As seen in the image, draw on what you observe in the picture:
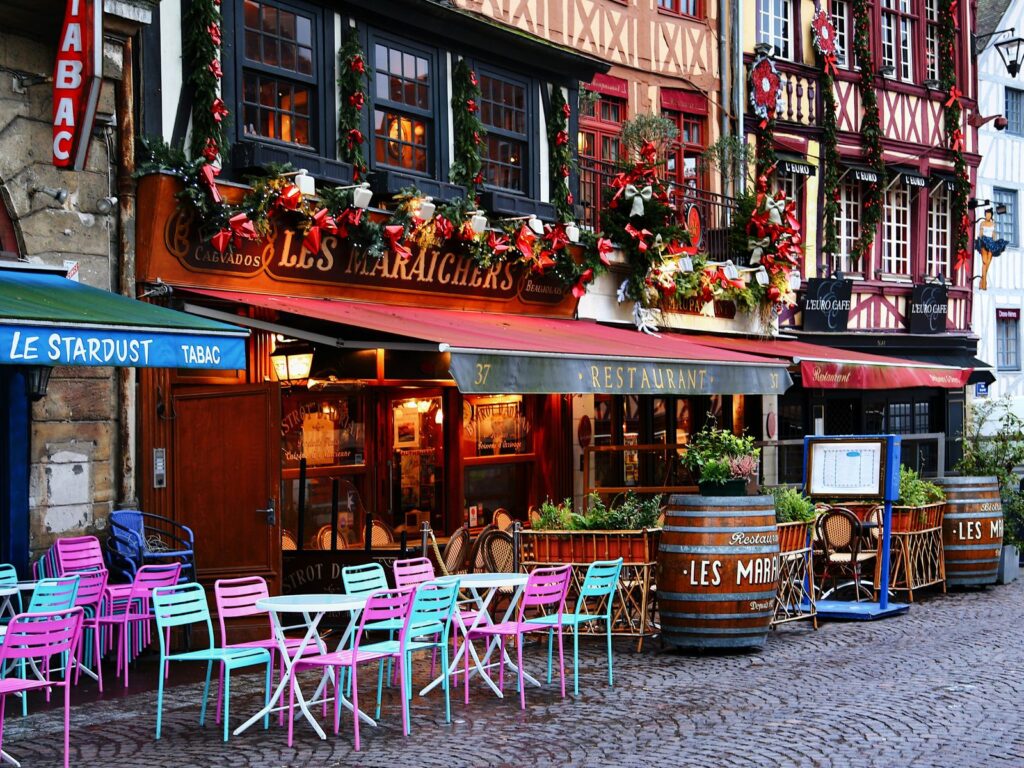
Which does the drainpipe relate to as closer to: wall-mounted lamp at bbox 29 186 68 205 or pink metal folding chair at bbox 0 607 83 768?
wall-mounted lamp at bbox 29 186 68 205

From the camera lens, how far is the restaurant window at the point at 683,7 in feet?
59.7

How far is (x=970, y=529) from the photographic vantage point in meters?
13.4

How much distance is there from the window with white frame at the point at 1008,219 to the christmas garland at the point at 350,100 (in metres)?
14.9

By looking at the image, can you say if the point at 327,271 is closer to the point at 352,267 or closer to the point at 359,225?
the point at 352,267

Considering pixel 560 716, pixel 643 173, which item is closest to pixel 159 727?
pixel 560 716

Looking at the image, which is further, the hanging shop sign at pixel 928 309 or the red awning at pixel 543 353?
the hanging shop sign at pixel 928 309

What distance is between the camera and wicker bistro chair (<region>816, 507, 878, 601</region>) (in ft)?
40.2

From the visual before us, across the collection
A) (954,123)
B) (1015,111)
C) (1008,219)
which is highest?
(1015,111)

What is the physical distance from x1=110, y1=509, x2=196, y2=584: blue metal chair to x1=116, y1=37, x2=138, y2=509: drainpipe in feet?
0.61

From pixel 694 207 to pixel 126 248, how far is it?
27.9 ft

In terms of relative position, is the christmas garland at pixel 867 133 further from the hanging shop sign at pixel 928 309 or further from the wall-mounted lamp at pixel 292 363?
the wall-mounted lamp at pixel 292 363

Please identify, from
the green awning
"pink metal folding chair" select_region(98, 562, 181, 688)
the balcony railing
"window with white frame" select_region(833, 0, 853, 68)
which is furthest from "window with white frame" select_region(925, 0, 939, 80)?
"pink metal folding chair" select_region(98, 562, 181, 688)

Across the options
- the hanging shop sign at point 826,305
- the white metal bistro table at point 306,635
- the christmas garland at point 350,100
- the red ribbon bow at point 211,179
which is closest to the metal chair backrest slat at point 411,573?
the white metal bistro table at point 306,635

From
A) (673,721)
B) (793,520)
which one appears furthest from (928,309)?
(673,721)
